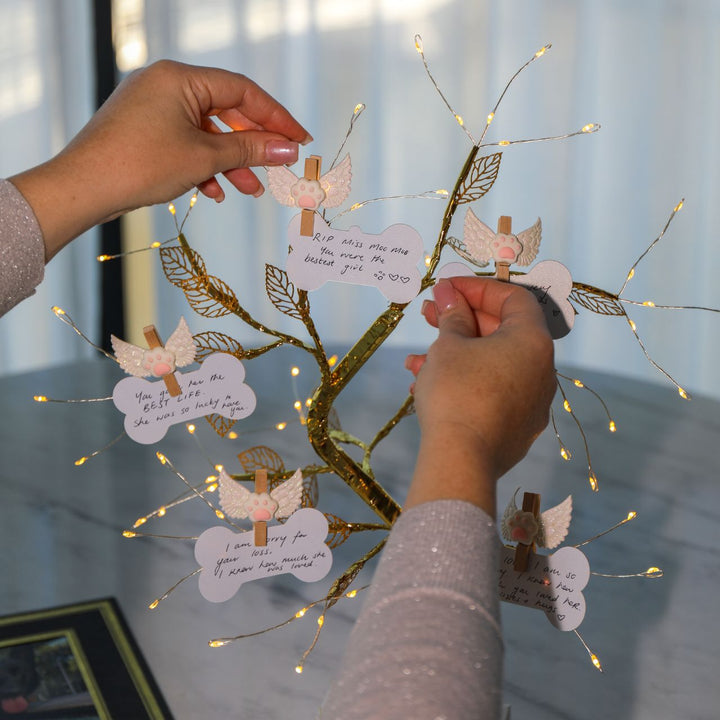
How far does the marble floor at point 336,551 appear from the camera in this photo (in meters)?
0.83

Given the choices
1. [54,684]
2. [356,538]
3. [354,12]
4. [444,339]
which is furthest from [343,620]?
[354,12]

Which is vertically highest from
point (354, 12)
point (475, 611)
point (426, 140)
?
point (354, 12)

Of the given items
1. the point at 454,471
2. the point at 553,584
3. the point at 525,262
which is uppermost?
the point at 525,262

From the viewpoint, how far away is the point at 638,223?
2215mm

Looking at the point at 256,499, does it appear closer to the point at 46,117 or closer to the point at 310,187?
the point at 310,187

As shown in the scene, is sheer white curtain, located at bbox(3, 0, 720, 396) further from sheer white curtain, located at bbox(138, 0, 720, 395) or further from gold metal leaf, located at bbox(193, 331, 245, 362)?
gold metal leaf, located at bbox(193, 331, 245, 362)

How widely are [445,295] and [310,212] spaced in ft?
0.39

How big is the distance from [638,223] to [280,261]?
0.90m

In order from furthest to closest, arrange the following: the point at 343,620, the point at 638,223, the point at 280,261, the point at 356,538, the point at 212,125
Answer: the point at 280,261 < the point at 638,223 < the point at 356,538 < the point at 343,620 < the point at 212,125

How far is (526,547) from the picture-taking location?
691mm

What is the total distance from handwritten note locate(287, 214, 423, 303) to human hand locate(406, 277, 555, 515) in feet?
0.23

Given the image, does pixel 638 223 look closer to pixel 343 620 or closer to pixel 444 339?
pixel 343 620

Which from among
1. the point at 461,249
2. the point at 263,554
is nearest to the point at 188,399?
Result: the point at 263,554

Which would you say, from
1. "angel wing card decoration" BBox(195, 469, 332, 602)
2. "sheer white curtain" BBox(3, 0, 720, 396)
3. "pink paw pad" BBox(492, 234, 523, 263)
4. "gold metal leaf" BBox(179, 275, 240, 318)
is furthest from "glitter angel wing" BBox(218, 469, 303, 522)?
"sheer white curtain" BBox(3, 0, 720, 396)
